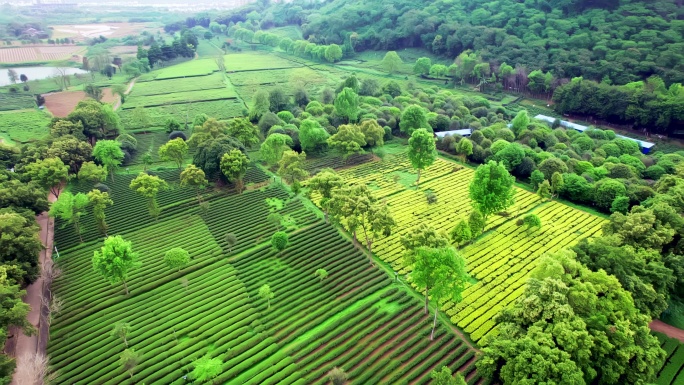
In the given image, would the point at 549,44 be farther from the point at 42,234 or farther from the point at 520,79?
the point at 42,234

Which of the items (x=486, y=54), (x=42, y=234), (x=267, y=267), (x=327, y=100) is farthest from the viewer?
(x=486, y=54)

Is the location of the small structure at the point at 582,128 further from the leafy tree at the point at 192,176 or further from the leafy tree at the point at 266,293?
the leafy tree at the point at 266,293

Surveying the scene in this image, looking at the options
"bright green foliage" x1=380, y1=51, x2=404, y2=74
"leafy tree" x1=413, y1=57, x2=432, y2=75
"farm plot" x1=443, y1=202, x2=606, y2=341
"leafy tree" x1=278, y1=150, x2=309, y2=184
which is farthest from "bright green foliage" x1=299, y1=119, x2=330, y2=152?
"leafy tree" x1=413, y1=57, x2=432, y2=75

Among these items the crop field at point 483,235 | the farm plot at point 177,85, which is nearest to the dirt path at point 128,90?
the farm plot at point 177,85

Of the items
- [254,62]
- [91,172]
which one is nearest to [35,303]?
[91,172]

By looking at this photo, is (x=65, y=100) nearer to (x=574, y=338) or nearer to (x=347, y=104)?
(x=347, y=104)

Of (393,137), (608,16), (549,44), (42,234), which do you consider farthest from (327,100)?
(608,16)
